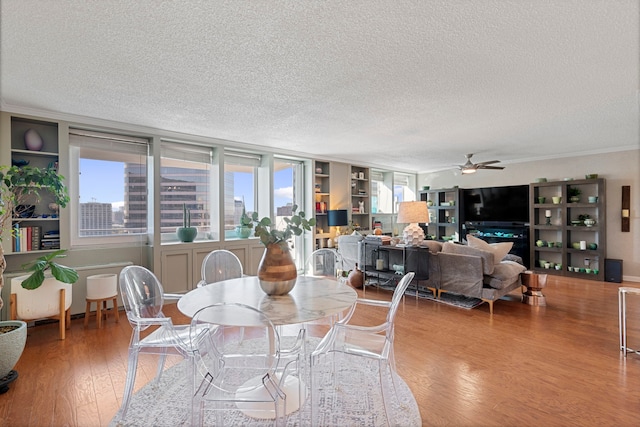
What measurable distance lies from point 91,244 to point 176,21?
342cm

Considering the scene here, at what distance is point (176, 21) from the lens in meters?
1.90

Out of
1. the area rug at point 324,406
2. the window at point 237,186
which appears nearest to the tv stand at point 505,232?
the window at point 237,186

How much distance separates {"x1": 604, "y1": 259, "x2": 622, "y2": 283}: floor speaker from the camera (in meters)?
5.50

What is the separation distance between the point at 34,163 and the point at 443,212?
8196mm

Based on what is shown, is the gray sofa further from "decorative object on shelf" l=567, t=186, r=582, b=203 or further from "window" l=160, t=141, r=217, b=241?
"window" l=160, t=141, r=217, b=241

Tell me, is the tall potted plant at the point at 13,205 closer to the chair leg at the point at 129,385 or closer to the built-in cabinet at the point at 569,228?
the chair leg at the point at 129,385

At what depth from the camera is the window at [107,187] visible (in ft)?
13.0

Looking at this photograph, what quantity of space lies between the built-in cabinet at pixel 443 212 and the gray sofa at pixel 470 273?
12.0 feet

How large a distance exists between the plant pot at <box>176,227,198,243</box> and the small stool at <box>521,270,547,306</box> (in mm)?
4921

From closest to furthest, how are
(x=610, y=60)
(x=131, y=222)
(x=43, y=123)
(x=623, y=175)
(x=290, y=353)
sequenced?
1. (x=290, y=353)
2. (x=610, y=60)
3. (x=43, y=123)
4. (x=131, y=222)
5. (x=623, y=175)

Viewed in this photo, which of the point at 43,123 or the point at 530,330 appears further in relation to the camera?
the point at 43,123

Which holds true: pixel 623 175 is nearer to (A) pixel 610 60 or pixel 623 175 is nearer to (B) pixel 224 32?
(A) pixel 610 60

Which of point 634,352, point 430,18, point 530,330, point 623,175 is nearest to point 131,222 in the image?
point 430,18

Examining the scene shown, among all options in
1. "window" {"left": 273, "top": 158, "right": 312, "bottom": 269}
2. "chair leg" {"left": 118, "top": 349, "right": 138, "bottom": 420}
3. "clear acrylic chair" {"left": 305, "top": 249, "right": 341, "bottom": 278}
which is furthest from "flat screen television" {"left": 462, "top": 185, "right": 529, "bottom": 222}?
"chair leg" {"left": 118, "top": 349, "right": 138, "bottom": 420}
